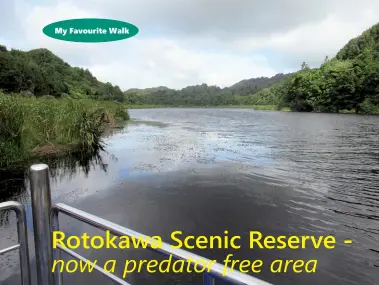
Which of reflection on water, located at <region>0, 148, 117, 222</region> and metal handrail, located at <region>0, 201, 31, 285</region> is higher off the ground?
metal handrail, located at <region>0, 201, 31, 285</region>

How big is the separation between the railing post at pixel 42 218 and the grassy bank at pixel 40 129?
973cm

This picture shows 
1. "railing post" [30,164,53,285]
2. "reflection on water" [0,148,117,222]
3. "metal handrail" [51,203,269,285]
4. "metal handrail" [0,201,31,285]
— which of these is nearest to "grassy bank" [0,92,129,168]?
"reflection on water" [0,148,117,222]

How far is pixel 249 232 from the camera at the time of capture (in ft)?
20.9

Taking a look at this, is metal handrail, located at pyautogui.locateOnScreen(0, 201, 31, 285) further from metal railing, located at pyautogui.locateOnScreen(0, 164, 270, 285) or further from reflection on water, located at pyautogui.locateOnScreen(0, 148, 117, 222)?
reflection on water, located at pyautogui.locateOnScreen(0, 148, 117, 222)

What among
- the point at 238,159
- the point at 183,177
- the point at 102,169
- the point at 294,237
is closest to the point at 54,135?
the point at 102,169

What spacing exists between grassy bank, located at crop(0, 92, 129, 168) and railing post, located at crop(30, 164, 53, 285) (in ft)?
31.9

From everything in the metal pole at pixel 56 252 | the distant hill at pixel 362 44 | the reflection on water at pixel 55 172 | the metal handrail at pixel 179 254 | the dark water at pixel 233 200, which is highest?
the distant hill at pixel 362 44

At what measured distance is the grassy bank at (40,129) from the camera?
34.2 feet

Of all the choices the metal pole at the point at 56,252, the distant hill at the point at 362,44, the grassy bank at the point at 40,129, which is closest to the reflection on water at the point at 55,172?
the grassy bank at the point at 40,129

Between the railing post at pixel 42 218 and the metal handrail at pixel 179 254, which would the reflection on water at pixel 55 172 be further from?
the metal handrail at pixel 179 254

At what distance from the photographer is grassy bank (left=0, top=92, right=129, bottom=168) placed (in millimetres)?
10438

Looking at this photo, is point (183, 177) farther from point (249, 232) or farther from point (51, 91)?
point (51, 91)

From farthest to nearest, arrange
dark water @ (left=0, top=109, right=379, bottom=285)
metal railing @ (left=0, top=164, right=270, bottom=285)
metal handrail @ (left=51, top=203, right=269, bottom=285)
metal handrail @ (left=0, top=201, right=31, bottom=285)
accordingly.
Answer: dark water @ (left=0, top=109, right=379, bottom=285) < metal handrail @ (left=0, top=201, right=31, bottom=285) < metal railing @ (left=0, top=164, right=270, bottom=285) < metal handrail @ (left=51, top=203, right=269, bottom=285)

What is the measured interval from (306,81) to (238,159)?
75.8 meters
